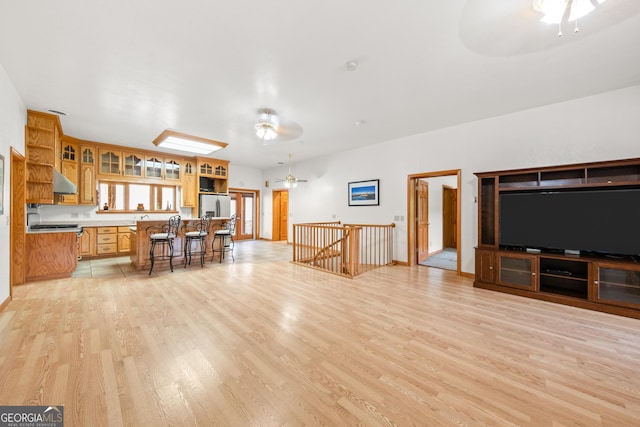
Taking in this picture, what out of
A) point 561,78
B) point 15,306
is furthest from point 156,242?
point 561,78

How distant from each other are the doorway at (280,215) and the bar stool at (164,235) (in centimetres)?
451

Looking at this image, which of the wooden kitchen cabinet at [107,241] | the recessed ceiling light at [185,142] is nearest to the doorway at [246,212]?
the recessed ceiling light at [185,142]

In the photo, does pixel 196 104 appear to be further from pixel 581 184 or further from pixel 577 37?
pixel 581 184

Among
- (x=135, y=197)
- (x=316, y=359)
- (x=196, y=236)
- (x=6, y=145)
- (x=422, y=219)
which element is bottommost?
(x=316, y=359)

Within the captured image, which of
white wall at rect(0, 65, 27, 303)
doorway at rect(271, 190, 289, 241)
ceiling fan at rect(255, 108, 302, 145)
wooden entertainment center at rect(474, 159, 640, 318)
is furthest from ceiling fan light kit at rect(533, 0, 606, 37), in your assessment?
doorway at rect(271, 190, 289, 241)

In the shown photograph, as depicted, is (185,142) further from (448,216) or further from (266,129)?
(448,216)

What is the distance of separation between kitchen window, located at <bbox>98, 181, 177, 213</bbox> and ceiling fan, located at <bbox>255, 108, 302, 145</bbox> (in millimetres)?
4494

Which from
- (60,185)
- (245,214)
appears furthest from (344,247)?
(245,214)

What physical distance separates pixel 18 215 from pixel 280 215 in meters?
6.62

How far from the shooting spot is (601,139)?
11.2 feet

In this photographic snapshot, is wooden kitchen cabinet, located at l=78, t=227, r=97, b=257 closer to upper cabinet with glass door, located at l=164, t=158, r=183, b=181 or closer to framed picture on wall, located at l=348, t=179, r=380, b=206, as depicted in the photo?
upper cabinet with glass door, located at l=164, t=158, r=183, b=181

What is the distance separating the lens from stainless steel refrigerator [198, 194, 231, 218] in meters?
7.59

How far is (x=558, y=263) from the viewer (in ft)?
11.7

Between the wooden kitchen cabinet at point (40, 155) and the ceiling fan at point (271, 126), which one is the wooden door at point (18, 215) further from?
the ceiling fan at point (271, 126)
